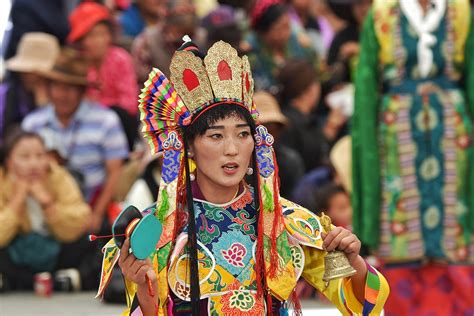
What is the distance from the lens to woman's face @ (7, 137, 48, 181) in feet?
27.0

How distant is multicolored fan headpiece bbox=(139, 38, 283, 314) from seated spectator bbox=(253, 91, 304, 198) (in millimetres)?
3902

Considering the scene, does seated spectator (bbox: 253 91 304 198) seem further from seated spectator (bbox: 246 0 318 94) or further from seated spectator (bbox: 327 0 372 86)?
seated spectator (bbox: 327 0 372 86)

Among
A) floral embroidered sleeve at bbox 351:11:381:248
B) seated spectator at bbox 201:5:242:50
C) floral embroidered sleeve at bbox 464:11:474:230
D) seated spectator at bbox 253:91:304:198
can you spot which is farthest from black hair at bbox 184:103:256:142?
seated spectator at bbox 201:5:242:50

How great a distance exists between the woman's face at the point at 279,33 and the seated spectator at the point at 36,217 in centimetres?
224

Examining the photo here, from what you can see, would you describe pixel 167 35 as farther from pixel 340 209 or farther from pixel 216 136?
pixel 216 136

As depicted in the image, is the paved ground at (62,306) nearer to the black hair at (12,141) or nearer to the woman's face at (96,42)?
the black hair at (12,141)

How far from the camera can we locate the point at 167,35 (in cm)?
939

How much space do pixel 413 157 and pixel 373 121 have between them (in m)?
0.29

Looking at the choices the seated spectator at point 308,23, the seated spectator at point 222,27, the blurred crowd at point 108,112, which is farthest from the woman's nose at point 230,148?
the seated spectator at point 308,23

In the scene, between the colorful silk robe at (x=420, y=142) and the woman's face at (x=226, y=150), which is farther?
the colorful silk robe at (x=420, y=142)

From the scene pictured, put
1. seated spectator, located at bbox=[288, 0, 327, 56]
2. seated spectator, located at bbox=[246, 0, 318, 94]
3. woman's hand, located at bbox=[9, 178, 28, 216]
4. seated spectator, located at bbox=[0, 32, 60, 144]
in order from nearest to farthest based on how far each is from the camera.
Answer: woman's hand, located at bbox=[9, 178, 28, 216], seated spectator, located at bbox=[0, 32, 60, 144], seated spectator, located at bbox=[246, 0, 318, 94], seated spectator, located at bbox=[288, 0, 327, 56]

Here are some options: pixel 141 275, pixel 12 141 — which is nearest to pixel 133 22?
pixel 12 141

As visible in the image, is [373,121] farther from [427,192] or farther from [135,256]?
[135,256]

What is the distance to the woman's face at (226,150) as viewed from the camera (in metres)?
4.47
